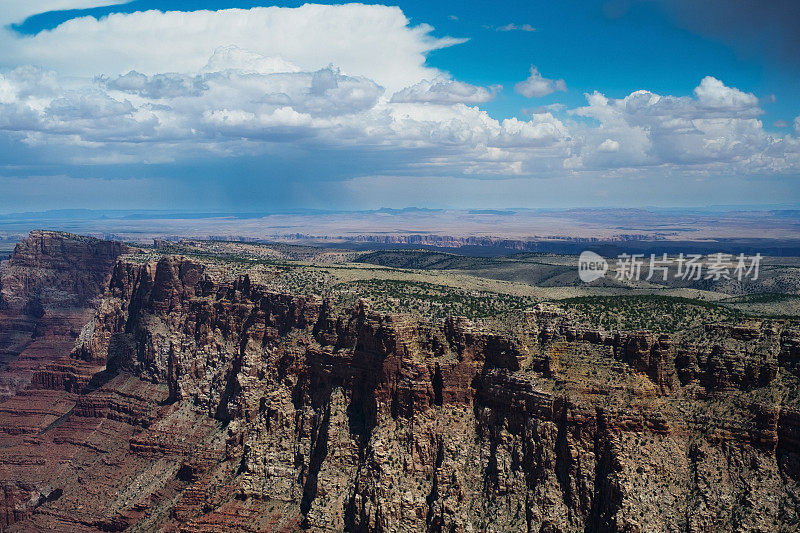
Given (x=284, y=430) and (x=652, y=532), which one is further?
(x=284, y=430)

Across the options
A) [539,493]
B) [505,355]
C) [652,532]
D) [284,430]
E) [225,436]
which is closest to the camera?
[652,532]

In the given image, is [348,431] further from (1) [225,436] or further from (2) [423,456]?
(1) [225,436]

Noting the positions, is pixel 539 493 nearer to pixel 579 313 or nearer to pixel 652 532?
pixel 652 532

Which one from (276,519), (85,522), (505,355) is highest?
(505,355)

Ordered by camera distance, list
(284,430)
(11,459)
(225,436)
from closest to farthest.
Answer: (284,430) < (225,436) < (11,459)

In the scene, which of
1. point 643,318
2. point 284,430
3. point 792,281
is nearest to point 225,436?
point 284,430

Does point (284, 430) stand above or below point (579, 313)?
below
